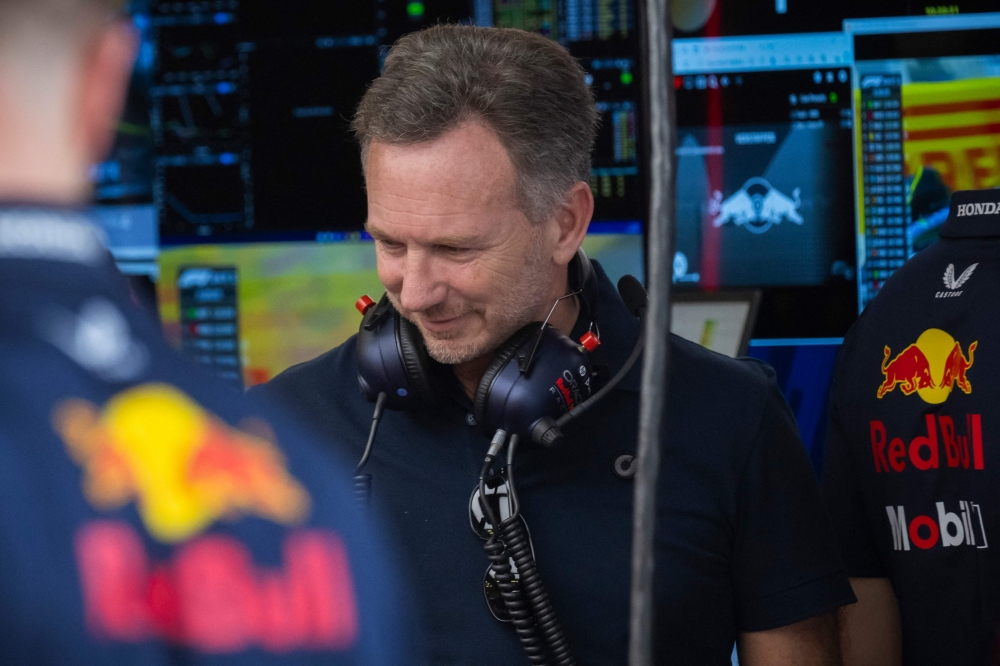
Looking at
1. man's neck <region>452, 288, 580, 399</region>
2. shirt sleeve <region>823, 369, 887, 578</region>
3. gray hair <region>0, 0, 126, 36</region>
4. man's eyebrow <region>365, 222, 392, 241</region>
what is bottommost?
shirt sleeve <region>823, 369, 887, 578</region>

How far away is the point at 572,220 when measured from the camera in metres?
1.58

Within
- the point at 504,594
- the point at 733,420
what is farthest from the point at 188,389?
the point at 733,420

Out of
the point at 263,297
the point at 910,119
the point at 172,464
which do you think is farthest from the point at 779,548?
the point at 263,297

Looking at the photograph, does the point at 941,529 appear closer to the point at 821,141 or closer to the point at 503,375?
the point at 503,375

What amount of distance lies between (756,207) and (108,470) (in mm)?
2572

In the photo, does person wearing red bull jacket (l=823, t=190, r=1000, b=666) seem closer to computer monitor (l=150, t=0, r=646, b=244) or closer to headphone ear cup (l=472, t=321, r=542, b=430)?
headphone ear cup (l=472, t=321, r=542, b=430)

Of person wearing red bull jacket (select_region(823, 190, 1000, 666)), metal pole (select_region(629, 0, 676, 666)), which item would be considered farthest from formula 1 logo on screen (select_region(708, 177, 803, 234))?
metal pole (select_region(629, 0, 676, 666))

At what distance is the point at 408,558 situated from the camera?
148 cm

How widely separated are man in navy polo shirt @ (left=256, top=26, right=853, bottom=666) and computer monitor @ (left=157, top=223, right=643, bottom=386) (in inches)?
58.1

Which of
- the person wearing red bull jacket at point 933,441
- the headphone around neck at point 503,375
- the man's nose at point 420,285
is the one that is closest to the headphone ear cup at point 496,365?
the headphone around neck at point 503,375

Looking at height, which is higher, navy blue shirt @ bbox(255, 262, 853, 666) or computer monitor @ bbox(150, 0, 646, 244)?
computer monitor @ bbox(150, 0, 646, 244)

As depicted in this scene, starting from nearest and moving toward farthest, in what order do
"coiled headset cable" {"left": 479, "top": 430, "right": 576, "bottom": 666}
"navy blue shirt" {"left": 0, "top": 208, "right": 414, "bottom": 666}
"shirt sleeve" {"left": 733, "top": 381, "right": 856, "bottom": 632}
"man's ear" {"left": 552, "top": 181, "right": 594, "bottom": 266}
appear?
"navy blue shirt" {"left": 0, "top": 208, "right": 414, "bottom": 666} < "coiled headset cable" {"left": 479, "top": 430, "right": 576, "bottom": 666} < "shirt sleeve" {"left": 733, "top": 381, "right": 856, "bottom": 632} < "man's ear" {"left": 552, "top": 181, "right": 594, "bottom": 266}

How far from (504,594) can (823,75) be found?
201 centimetres

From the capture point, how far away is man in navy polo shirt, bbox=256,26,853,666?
4.71ft
